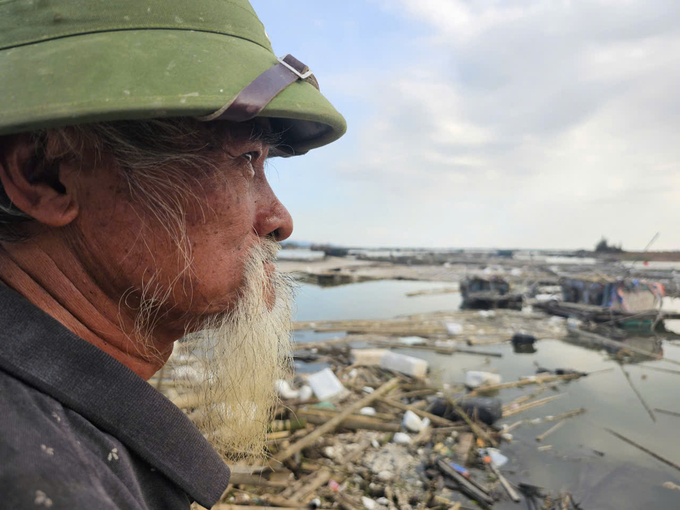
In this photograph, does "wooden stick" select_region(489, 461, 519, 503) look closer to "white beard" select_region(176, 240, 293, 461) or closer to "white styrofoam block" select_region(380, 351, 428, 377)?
"white styrofoam block" select_region(380, 351, 428, 377)

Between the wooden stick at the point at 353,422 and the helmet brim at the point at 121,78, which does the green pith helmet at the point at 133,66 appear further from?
the wooden stick at the point at 353,422

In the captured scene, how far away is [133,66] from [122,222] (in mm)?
349

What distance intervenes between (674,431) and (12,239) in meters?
8.40

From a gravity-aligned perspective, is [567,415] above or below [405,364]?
below

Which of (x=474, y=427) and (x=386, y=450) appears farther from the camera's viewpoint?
(x=474, y=427)

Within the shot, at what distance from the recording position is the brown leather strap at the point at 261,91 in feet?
2.48

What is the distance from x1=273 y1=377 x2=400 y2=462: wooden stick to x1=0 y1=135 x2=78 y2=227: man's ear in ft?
11.4

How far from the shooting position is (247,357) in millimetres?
1230

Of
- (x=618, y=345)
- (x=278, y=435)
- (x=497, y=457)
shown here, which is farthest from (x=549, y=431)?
(x=618, y=345)

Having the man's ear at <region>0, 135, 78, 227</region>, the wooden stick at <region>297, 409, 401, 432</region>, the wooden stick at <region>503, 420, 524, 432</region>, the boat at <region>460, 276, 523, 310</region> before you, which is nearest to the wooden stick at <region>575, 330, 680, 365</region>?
the boat at <region>460, 276, 523, 310</region>

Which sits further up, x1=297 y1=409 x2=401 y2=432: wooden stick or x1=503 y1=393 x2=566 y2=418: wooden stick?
x1=297 y1=409 x2=401 y2=432: wooden stick

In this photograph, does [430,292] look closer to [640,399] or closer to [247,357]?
[640,399]

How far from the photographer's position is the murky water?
4488mm

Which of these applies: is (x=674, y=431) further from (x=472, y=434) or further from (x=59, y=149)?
(x=59, y=149)
